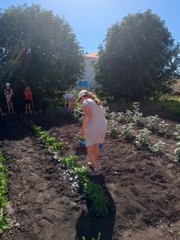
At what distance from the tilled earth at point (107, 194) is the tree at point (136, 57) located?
11.1 meters

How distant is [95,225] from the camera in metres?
4.66

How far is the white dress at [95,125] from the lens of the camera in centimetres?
593

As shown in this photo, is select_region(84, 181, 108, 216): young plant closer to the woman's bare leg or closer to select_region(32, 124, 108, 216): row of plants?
select_region(32, 124, 108, 216): row of plants

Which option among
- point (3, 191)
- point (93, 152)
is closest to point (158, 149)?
point (93, 152)

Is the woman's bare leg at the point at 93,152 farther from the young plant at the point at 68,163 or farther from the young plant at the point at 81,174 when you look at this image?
the young plant at the point at 68,163

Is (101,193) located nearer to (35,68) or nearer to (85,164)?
(85,164)

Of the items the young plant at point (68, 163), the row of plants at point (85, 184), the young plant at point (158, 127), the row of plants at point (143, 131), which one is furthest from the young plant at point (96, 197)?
the young plant at point (158, 127)

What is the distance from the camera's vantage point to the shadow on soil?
4.41 m

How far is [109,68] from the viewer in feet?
63.2

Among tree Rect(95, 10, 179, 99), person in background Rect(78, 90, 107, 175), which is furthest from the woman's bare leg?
tree Rect(95, 10, 179, 99)

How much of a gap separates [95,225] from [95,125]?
6.30 feet

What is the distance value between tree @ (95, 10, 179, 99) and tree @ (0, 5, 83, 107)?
215 centimetres

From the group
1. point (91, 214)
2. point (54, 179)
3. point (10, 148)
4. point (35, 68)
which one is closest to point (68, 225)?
point (91, 214)

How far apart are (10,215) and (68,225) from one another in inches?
36.9
